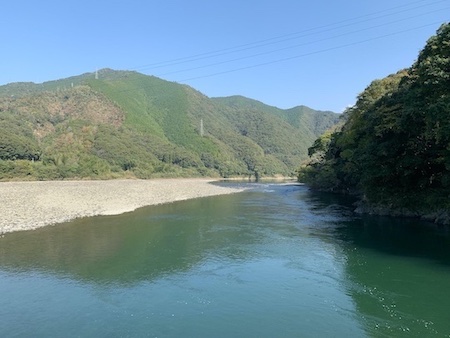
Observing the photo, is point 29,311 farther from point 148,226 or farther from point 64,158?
point 64,158

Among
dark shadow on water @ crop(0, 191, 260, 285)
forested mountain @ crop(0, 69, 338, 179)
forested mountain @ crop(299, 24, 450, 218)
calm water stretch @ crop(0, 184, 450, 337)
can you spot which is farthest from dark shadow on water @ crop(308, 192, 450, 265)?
forested mountain @ crop(0, 69, 338, 179)

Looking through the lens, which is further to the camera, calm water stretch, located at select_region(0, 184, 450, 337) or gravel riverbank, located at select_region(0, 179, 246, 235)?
gravel riverbank, located at select_region(0, 179, 246, 235)

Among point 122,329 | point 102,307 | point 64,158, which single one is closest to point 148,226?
point 102,307

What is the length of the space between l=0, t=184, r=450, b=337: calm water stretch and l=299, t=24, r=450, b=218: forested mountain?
443 centimetres

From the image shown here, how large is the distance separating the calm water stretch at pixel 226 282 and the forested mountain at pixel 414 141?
4434 millimetres

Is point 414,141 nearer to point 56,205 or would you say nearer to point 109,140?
point 56,205

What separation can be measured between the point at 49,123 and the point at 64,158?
38.0 m

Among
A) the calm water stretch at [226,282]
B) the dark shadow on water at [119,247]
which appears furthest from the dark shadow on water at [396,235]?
the dark shadow on water at [119,247]

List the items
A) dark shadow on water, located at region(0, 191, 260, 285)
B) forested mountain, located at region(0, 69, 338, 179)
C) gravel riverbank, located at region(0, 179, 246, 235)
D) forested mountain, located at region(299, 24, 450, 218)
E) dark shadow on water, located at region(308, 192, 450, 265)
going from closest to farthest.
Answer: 1. dark shadow on water, located at region(0, 191, 260, 285)
2. dark shadow on water, located at region(308, 192, 450, 265)
3. forested mountain, located at region(299, 24, 450, 218)
4. gravel riverbank, located at region(0, 179, 246, 235)
5. forested mountain, located at region(0, 69, 338, 179)

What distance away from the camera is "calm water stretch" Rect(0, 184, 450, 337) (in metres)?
10.3

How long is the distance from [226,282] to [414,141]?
19566 mm

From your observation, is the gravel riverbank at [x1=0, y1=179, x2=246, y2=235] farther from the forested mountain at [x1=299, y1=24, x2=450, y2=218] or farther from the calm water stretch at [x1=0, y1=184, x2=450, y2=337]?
the forested mountain at [x1=299, y1=24, x2=450, y2=218]

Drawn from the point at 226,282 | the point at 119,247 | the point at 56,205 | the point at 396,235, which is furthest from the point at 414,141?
the point at 56,205

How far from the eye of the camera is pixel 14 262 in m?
16.5
